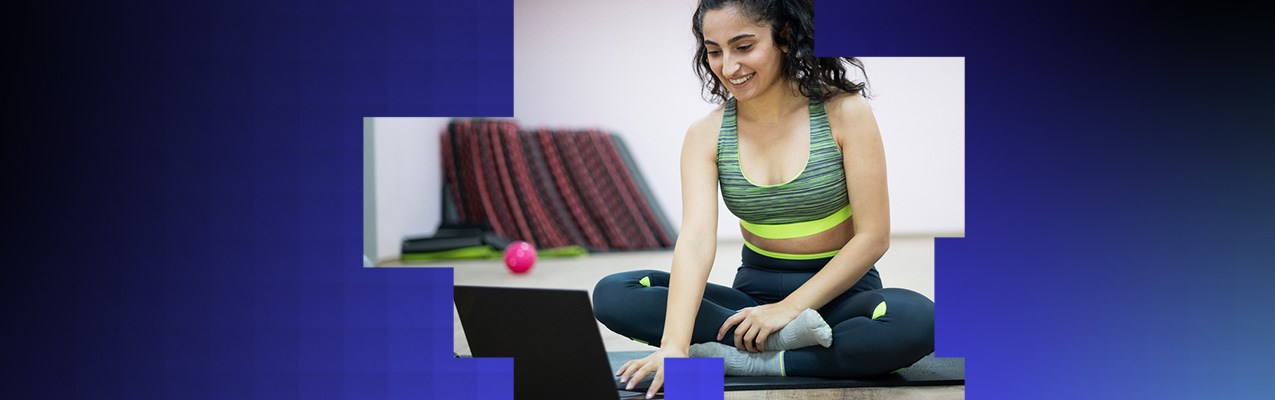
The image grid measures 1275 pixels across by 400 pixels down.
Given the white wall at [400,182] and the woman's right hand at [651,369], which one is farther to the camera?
the white wall at [400,182]

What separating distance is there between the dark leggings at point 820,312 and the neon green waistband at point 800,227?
0.15 feet

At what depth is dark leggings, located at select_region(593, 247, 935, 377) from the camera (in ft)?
5.34

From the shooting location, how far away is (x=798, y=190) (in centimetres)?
173

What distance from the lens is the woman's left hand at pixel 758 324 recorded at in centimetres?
166

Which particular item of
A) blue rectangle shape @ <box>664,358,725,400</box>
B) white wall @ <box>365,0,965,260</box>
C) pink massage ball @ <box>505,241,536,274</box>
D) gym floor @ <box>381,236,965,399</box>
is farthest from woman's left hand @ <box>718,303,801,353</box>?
pink massage ball @ <box>505,241,536,274</box>

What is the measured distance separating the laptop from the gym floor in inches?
8.4

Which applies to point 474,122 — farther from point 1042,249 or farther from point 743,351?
point 1042,249

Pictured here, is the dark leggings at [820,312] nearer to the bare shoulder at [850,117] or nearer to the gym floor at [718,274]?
the gym floor at [718,274]

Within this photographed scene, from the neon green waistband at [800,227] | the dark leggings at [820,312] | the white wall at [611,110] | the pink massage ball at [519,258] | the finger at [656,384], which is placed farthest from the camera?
the pink massage ball at [519,258]

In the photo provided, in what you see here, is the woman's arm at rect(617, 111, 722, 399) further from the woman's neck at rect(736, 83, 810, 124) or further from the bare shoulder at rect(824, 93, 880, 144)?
the bare shoulder at rect(824, 93, 880, 144)

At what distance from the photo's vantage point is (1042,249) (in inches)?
56.2

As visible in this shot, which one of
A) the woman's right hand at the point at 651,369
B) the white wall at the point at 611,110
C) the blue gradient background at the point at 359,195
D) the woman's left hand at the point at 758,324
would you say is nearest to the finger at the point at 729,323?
the woman's left hand at the point at 758,324

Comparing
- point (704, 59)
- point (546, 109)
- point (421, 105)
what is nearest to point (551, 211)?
point (546, 109)

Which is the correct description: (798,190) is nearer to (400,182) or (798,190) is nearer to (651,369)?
(651,369)
